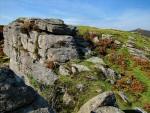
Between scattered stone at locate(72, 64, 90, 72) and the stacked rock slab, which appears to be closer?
scattered stone at locate(72, 64, 90, 72)

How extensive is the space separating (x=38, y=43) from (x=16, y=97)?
3090cm

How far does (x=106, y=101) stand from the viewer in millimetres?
24453

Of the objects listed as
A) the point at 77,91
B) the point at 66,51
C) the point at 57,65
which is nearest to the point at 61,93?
the point at 77,91

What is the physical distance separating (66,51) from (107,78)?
7.44 m

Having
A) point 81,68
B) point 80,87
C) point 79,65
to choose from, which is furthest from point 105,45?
point 80,87

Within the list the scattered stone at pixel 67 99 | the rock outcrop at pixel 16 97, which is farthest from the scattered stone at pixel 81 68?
the rock outcrop at pixel 16 97

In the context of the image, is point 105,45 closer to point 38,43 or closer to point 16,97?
point 38,43

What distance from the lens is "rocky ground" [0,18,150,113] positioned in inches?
1221

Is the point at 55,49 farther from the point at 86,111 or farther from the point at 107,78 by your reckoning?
the point at 86,111

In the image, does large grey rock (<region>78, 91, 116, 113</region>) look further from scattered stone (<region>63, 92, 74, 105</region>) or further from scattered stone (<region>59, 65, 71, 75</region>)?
scattered stone (<region>59, 65, 71, 75</region>)

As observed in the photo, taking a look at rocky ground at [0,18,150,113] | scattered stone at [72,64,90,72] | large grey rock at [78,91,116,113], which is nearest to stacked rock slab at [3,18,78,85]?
rocky ground at [0,18,150,113]

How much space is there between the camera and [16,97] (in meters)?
16.0

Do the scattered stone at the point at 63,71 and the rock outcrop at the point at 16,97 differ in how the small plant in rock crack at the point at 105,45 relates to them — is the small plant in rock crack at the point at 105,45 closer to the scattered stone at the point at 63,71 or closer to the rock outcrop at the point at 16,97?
the scattered stone at the point at 63,71

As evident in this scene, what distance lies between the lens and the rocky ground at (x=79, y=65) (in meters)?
31.0
